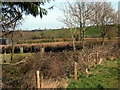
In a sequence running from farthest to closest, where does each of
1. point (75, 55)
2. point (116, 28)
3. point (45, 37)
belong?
point (45, 37) < point (116, 28) < point (75, 55)

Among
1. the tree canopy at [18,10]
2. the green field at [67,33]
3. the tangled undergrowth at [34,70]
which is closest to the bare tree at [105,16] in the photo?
the green field at [67,33]

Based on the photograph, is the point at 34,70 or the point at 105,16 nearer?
the point at 34,70

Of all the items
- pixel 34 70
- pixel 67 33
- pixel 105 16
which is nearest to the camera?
pixel 34 70

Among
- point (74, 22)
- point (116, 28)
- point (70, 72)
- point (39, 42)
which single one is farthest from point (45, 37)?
point (70, 72)

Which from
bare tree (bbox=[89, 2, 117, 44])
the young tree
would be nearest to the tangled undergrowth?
the young tree

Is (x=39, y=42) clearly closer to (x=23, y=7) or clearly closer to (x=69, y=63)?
(x=69, y=63)

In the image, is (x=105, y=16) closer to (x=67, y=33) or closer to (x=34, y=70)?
(x=67, y=33)

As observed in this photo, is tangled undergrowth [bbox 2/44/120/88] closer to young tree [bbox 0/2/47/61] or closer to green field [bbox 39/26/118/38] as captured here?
young tree [bbox 0/2/47/61]

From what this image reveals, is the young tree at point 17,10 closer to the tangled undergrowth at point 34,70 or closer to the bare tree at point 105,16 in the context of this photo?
the tangled undergrowth at point 34,70

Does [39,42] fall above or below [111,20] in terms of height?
below

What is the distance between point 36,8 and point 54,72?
299 centimetres

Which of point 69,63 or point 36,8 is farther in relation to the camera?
point 69,63

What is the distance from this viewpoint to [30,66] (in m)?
7.58

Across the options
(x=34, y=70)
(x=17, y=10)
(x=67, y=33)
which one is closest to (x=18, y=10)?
(x=17, y=10)
